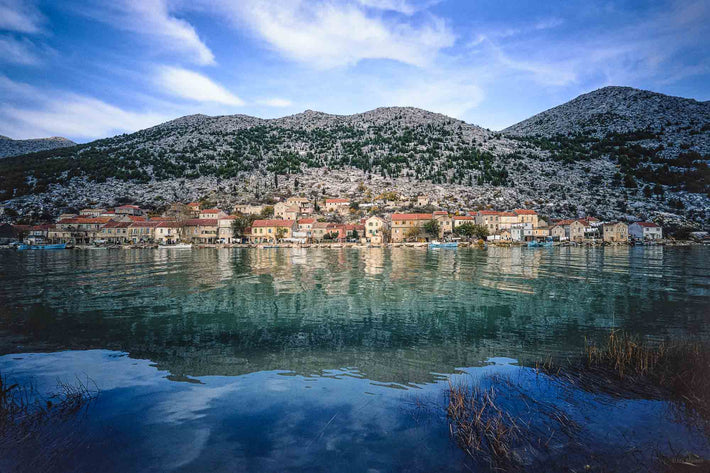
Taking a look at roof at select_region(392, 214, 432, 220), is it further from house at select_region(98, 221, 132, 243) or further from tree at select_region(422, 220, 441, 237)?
house at select_region(98, 221, 132, 243)

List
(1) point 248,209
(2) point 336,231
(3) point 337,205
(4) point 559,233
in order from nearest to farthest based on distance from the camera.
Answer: (4) point 559,233 < (2) point 336,231 < (1) point 248,209 < (3) point 337,205

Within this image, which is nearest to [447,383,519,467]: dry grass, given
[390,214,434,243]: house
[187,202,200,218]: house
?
[390,214,434,243]: house

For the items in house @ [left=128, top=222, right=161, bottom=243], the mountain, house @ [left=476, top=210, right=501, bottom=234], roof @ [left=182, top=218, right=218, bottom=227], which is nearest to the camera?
house @ [left=128, top=222, right=161, bottom=243]

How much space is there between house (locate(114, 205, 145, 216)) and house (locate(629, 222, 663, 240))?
472 ft

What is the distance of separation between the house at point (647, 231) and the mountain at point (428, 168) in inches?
502

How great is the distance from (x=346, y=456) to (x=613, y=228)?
347 feet

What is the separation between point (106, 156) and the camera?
159m

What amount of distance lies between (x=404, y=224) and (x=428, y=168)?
63.3 meters

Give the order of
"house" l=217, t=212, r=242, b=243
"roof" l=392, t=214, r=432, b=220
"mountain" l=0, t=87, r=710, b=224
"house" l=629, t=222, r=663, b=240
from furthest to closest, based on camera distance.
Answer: "mountain" l=0, t=87, r=710, b=224 < "house" l=217, t=212, r=242, b=243 < "roof" l=392, t=214, r=432, b=220 < "house" l=629, t=222, r=663, b=240

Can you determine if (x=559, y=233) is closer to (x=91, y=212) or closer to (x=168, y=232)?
(x=168, y=232)

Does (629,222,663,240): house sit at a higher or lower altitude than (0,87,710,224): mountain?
lower

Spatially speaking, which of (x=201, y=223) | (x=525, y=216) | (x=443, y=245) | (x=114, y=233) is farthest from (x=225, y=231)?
(x=525, y=216)

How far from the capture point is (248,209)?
113812 mm

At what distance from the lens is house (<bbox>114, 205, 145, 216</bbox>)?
10430cm
